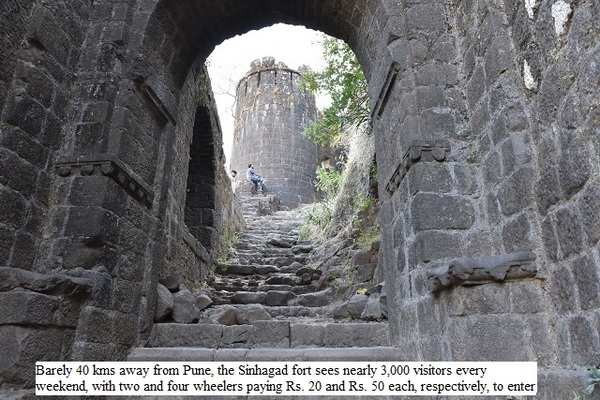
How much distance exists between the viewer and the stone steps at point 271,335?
360 cm

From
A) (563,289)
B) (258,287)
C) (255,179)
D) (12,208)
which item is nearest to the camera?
(563,289)

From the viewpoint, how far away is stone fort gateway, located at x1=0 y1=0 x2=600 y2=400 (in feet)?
6.94

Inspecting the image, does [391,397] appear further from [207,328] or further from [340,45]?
[340,45]

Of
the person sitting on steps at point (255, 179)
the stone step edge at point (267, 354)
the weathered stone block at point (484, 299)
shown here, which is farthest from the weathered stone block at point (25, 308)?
the person sitting on steps at point (255, 179)

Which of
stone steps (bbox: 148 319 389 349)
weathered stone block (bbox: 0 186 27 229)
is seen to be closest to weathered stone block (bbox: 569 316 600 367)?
stone steps (bbox: 148 319 389 349)

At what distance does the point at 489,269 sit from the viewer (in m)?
2.35

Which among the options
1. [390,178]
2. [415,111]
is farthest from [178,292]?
[415,111]

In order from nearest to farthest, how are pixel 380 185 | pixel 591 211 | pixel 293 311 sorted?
pixel 591 211
pixel 380 185
pixel 293 311

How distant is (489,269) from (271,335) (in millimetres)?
2009

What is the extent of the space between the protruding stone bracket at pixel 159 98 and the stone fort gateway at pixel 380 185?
21 millimetres

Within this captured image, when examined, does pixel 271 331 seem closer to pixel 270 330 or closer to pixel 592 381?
pixel 270 330

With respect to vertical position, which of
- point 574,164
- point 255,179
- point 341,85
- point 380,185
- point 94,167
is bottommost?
point 574,164

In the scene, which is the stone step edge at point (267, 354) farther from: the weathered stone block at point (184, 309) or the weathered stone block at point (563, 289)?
the weathered stone block at point (563, 289)

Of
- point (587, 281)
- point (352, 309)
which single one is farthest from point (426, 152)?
point (352, 309)
